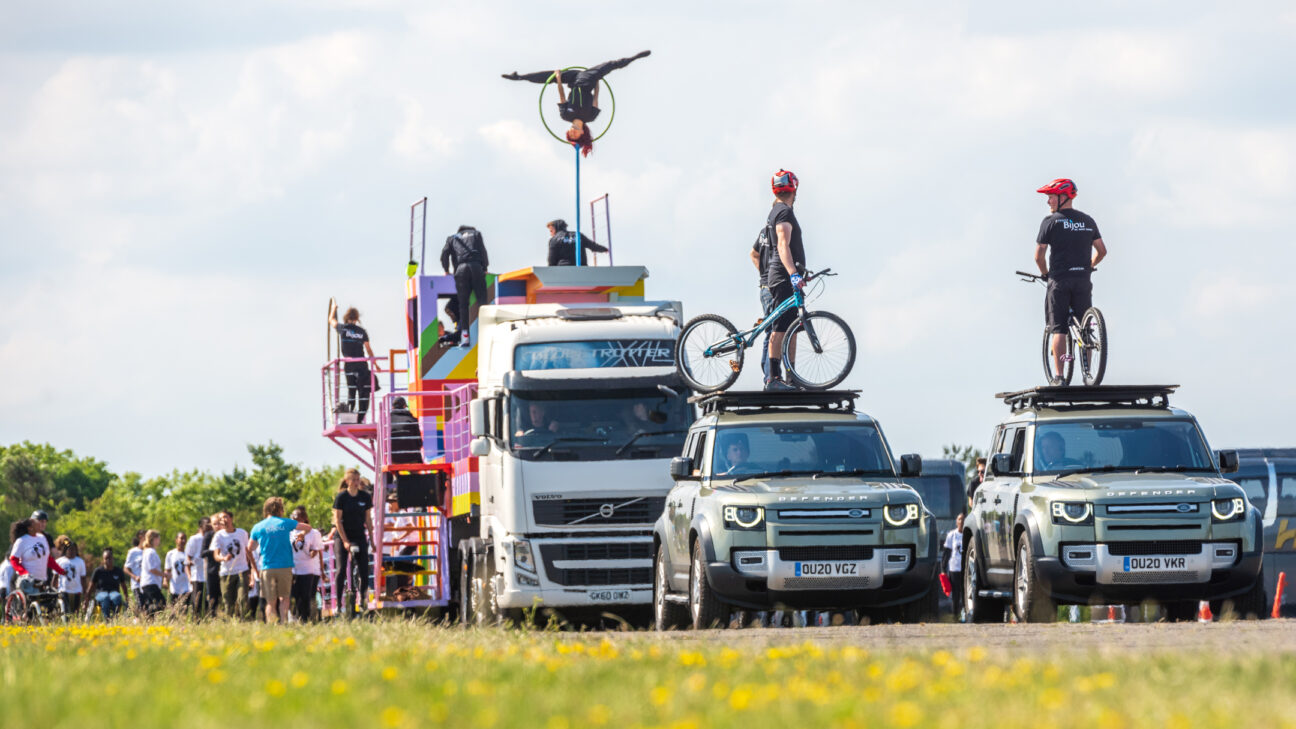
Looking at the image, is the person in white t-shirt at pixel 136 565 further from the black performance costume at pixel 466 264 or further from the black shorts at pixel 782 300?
the black shorts at pixel 782 300

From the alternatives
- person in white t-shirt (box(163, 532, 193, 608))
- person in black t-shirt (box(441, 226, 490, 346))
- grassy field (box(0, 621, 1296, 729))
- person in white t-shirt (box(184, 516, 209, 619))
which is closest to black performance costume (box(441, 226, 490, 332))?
person in black t-shirt (box(441, 226, 490, 346))

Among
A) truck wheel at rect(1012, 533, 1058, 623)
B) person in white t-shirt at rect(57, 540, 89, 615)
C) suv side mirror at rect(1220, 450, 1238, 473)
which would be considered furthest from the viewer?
person in white t-shirt at rect(57, 540, 89, 615)

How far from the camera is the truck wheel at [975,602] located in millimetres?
18312

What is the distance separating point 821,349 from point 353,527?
25.8 ft

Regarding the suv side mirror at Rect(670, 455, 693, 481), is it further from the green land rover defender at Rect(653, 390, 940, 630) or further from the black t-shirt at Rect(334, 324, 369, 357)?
the black t-shirt at Rect(334, 324, 369, 357)

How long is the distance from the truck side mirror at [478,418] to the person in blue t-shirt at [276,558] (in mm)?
3740

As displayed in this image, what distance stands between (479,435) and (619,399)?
1.50 meters

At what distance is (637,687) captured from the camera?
28.0 ft

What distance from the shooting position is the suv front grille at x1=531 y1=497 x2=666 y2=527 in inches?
763

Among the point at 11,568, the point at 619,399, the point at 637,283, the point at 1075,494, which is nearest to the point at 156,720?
the point at 1075,494

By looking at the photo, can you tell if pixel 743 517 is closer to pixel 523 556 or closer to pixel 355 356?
pixel 523 556

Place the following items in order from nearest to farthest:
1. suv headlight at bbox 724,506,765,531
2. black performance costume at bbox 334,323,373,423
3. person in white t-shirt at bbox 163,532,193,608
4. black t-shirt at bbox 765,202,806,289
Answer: suv headlight at bbox 724,506,765,531 < black t-shirt at bbox 765,202,806,289 < black performance costume at bbox 334,323,373,423 < person in white t-shirt at bbox 163,532,193,608

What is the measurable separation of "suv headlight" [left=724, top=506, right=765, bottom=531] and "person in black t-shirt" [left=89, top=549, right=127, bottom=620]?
48.1 feet

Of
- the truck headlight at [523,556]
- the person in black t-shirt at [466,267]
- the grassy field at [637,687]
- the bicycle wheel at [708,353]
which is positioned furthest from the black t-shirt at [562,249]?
the grassy field at [637,687]
